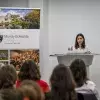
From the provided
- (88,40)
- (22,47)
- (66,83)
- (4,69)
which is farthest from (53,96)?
(88,40)

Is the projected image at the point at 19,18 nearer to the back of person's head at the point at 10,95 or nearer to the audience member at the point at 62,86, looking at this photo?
the audience member at the point at 62,86

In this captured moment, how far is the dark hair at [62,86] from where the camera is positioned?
2.43m

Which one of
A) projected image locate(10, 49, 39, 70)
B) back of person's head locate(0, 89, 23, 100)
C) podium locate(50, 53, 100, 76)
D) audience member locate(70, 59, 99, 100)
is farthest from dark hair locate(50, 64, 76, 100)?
projected image locate(10, 49, 39, 70)

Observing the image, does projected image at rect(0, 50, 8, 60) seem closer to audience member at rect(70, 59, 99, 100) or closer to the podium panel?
the podium panel

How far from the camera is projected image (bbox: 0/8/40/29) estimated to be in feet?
20.3

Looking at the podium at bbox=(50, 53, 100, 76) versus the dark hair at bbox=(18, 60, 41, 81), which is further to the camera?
the podium at bbox=(50, 53, 100, 76)

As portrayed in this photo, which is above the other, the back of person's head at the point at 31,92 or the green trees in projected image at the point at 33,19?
the green trees in projected image at the point at 33,19

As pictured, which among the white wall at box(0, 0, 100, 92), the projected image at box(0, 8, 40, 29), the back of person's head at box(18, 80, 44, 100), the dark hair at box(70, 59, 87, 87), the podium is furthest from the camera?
the white wall at box(0, 0, 100, 92)

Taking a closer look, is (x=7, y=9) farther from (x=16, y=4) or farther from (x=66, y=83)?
(x=66, y=83)

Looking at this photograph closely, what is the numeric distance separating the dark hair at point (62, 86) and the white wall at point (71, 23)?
4.99m

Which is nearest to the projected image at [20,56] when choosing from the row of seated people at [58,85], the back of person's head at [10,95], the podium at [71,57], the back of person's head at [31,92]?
the podium at [71,57]

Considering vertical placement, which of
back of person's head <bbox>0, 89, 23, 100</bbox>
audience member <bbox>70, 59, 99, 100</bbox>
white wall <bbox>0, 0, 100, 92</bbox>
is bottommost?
audience member <bbox>70, 59, 99, 100</bbox>

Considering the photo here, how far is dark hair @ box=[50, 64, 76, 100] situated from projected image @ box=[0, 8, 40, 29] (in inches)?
149

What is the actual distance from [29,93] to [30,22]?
453cm
